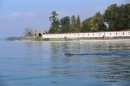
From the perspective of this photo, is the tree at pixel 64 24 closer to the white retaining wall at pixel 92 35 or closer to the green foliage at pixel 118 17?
the white retaining wall at pixel 92 35

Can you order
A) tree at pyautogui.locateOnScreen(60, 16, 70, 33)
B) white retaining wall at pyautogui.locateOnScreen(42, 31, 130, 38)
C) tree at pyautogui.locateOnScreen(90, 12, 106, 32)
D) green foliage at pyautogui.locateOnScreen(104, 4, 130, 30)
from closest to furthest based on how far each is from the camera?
green foliage at pyautogui.locateOnScreen(104, 4, 130, 30), white retaining wall at pyautogui.locateOnScreen(42, 31, 130, 38), tree at pyautogui.locateOnScreen(90, 12, 106, 32), tree at pyautogui.locateOnScreen(60, 16, 70, 33)

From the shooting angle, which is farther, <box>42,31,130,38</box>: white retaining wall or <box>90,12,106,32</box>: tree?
<box>90,12,106,32</box>: tree

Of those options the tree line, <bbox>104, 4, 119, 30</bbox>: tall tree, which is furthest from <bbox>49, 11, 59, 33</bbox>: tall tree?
<bbox>104, 4, 119, 30</bbox>: tall tree

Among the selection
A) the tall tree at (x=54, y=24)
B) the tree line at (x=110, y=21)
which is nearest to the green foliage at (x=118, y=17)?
the tree line at (x=110, y=21)

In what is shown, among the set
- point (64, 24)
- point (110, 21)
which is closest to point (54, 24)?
point (64, 24)

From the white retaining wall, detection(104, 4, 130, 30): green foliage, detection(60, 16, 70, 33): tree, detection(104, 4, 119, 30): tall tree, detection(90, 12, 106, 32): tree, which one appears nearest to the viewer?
detection(104, 4, 130, 30): green foliage

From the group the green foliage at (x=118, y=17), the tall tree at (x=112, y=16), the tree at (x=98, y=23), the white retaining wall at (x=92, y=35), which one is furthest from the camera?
the tree at (x=98, y=23)

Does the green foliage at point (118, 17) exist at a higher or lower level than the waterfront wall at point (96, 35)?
higher

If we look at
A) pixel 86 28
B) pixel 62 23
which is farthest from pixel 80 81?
pixel 62 23

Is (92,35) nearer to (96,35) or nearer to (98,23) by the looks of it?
(96,35)

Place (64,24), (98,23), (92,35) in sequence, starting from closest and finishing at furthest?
(98,23), (92,35), (64,24)

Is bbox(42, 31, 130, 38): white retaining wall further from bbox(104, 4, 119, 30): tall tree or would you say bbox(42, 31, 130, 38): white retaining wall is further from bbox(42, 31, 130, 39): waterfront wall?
bbox(104, 4, 119, 30): tall tree

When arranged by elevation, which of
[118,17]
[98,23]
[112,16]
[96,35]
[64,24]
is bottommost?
[96,35]

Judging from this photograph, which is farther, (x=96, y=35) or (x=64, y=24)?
(x=64, y=24)
